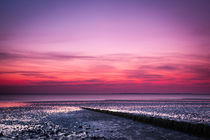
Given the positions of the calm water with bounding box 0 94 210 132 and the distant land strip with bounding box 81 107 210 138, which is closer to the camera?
the distant land strip with bounding box 81 107 210 138

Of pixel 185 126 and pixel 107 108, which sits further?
pixel 107 108

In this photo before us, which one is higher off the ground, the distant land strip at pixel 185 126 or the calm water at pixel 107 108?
the distant land strip at pixel 185 126

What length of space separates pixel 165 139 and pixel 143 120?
8.28 metres

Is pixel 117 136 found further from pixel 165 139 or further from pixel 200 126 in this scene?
pixel 200 126

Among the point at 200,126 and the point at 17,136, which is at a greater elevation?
the point at 200,126

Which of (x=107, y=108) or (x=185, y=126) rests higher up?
(x=185, y=126)

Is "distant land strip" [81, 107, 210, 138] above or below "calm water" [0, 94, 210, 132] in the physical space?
above

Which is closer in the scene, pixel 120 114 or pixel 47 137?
pixel 47 137

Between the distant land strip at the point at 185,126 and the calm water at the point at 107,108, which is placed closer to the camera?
the distant land strip at the point at 185,126

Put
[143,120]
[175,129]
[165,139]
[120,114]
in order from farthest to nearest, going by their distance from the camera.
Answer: [120,114], [143,120], [175,129], [165,139]

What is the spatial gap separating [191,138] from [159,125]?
17.9ft

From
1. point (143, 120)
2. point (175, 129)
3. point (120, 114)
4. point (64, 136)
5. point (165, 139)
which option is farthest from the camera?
point (120, 114)

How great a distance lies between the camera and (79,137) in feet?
48.3

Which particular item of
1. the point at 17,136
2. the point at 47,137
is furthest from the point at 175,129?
the point at 17,136
